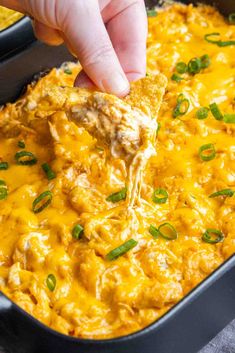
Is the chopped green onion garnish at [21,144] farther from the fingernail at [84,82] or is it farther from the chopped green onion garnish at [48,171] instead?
the fingernail at [84,82]

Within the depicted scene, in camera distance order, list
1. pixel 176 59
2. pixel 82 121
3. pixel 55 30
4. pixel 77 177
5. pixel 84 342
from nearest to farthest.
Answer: pixel 84 342, pixel 82 121, pixel 77 177, pixel 55 30, pixel 176 59

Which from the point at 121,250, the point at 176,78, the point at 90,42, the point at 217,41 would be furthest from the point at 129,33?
the point at 121,250

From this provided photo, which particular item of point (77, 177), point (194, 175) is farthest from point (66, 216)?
point (194, 175)

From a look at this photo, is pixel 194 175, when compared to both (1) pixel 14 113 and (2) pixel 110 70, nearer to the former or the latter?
(2) pixel 110 70

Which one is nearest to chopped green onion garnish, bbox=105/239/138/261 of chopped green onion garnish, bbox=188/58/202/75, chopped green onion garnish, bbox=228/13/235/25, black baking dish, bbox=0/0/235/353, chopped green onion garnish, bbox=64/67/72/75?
black baking dish, bbox=0/0/235/353

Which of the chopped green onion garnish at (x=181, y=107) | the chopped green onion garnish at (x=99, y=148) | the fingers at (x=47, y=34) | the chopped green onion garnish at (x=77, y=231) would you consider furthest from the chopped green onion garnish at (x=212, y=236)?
the fingers at (x=47, y=34)

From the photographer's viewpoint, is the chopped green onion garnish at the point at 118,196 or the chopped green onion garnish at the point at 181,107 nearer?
the chopped green onion garnish at the point at 118,196
